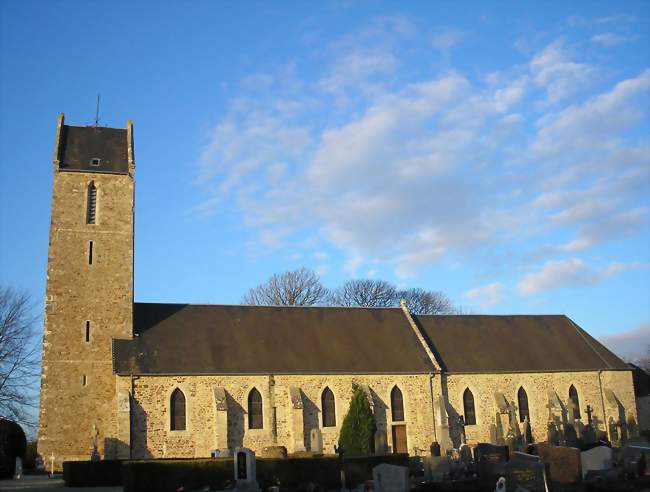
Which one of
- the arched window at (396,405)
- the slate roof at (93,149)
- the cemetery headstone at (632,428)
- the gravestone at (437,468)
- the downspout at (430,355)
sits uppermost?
the slate roof at (93,149)

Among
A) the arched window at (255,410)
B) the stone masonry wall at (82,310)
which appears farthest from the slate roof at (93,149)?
the arched window at (255,410)

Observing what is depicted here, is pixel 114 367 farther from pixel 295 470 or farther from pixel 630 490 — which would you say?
pixel 630 490

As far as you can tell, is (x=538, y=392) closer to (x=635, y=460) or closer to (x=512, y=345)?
(x=512, y=345)

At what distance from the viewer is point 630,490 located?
17906 mm

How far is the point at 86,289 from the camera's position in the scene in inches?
1308

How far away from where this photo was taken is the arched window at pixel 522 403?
123ft

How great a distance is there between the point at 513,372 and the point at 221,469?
19.6m

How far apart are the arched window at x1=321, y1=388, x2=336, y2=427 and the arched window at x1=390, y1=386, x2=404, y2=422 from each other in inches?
119

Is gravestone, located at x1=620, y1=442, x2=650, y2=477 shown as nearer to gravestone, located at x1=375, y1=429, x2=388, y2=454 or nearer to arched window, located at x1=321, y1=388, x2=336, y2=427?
gravestone, located at x1=375, y1=429, x2=388, y2=454

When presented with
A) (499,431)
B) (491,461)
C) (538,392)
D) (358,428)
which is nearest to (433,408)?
(499,431)

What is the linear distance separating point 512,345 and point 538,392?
10.4 ft

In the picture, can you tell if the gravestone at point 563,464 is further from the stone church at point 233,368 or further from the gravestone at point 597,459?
the stone church at point 233,368

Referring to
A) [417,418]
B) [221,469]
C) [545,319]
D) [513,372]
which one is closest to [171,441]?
[221,469]

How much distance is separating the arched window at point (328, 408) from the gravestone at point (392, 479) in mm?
13622
